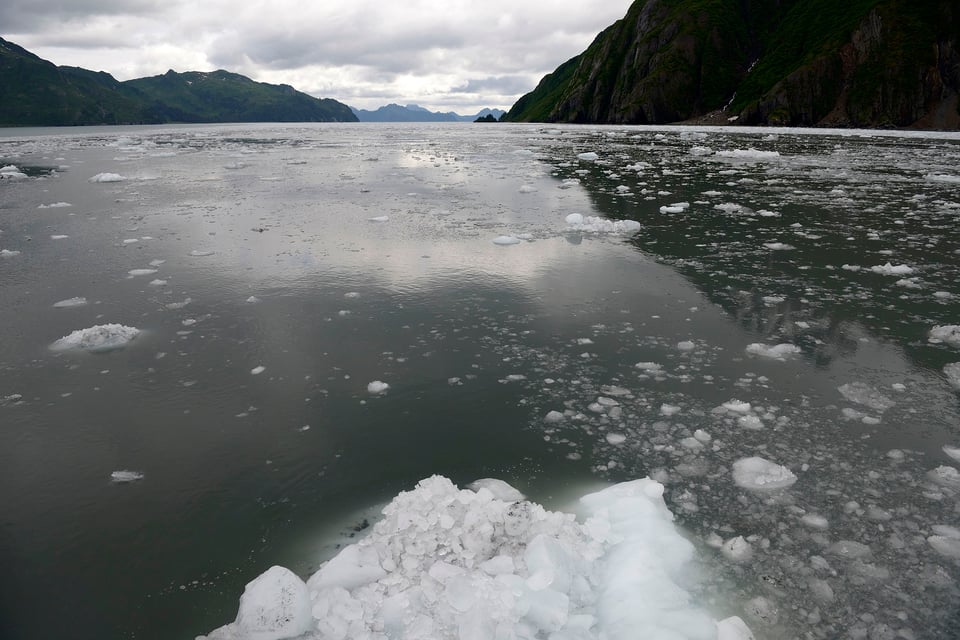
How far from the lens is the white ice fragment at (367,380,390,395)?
537cm

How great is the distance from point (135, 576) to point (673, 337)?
5748 mm

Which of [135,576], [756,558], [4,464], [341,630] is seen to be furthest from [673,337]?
[4,464]

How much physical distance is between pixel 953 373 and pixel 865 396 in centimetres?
126

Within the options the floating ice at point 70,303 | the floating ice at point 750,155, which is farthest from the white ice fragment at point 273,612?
the floating ice at point 750,155

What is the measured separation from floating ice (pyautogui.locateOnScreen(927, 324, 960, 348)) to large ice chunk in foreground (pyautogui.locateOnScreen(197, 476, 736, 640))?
16.3ft

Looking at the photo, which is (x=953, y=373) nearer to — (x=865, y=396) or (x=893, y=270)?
(x=865, y=396)

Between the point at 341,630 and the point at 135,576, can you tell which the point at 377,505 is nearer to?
the point at 341,630

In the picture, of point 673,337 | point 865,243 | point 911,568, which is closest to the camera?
point 911,568

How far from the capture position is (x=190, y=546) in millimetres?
3480

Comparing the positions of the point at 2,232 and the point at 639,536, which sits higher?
the point at 2,232

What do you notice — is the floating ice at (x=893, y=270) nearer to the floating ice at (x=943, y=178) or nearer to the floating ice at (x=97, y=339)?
the floating ice at (x=97, y=339)

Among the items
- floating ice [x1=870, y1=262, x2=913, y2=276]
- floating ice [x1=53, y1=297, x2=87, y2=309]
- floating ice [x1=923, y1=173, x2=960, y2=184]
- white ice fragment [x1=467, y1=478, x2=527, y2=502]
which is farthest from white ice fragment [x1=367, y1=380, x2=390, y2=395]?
floating ice [x1=923, y1=173, x2=960, y2=184]

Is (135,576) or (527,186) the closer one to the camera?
(135,576)

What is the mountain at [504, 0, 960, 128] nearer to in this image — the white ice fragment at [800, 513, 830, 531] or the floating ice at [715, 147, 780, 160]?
the floating ice at [715, 147, 780, 160]
